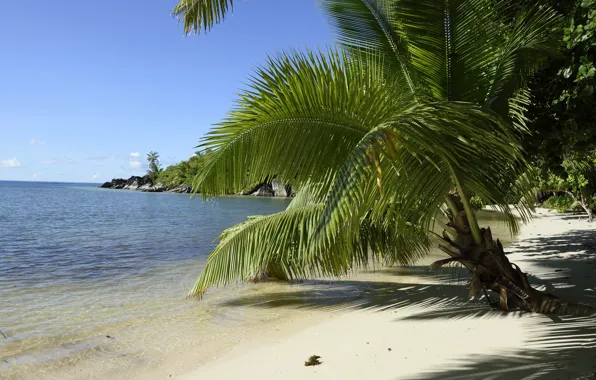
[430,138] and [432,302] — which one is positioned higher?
[430,138]

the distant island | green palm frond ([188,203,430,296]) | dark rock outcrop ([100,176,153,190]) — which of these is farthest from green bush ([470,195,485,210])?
dark rock outcrop ([100,176,153,190])

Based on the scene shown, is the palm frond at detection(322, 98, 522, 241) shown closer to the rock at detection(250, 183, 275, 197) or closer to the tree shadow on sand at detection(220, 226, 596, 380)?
the tree shadow on sand at detection(220, 226, 596, 380)

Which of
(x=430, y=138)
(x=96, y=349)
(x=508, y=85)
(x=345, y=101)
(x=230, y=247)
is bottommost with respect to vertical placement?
(x=96, y=349)

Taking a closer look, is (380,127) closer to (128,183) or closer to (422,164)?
(422,164)

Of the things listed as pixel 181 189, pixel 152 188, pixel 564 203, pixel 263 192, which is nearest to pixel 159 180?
pixel 152 188

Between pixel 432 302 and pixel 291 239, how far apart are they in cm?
253

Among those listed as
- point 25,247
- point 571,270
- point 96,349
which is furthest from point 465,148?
point 25,247

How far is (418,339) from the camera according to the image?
16.1 feet

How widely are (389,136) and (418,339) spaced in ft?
9.44

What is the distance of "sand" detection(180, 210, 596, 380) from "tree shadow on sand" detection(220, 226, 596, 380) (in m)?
0.01

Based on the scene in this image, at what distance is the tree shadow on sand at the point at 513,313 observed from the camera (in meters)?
3.81

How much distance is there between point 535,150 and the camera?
20.0 feet

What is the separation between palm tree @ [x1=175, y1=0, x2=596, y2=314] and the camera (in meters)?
3.41

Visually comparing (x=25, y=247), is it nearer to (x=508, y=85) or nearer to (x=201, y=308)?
(x=201, y=308)
